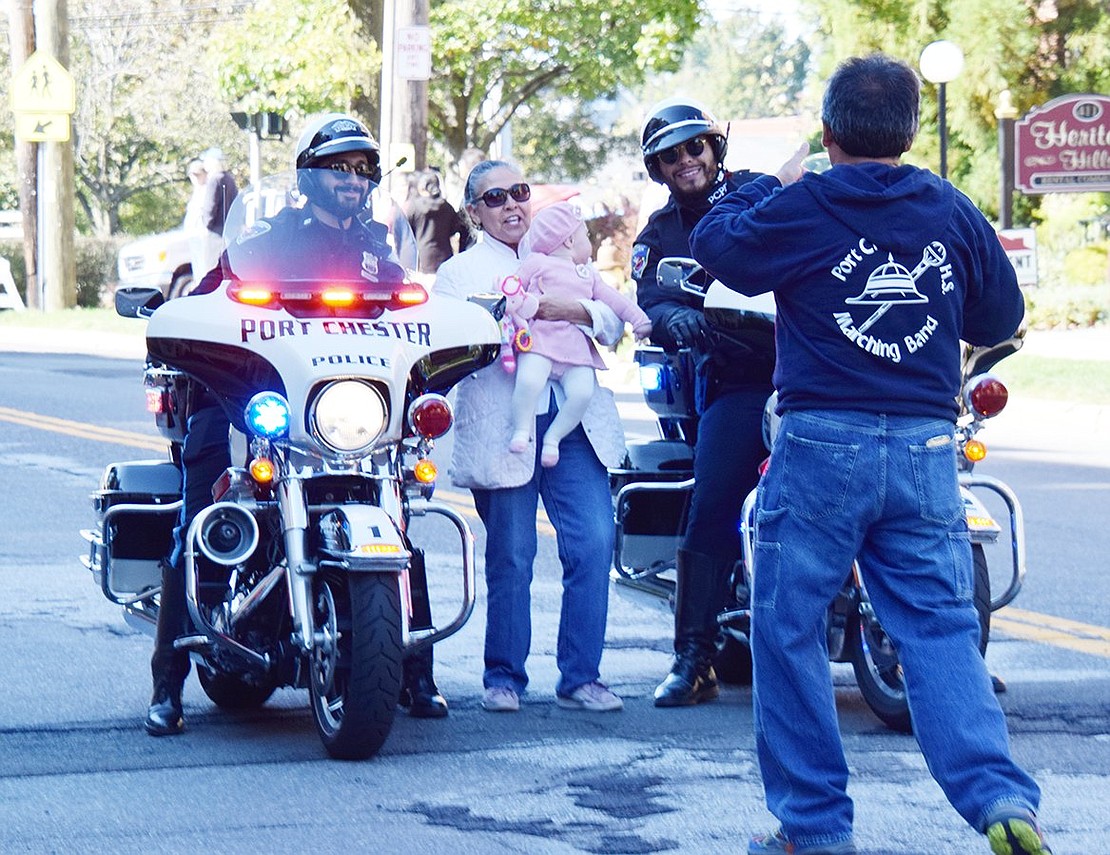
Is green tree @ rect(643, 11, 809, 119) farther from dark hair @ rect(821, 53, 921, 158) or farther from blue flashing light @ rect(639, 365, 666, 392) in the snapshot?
dark hair @ rect(821, 53, 921, 158)

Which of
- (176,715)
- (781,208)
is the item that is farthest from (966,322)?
(176,715)

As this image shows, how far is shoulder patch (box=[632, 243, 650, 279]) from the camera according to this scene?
256 inches

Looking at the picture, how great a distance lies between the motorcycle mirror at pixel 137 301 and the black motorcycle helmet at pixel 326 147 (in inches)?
28.0

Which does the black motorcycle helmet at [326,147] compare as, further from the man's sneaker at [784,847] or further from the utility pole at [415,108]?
the utility pole at [415,108]

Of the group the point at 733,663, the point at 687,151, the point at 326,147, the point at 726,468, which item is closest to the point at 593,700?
the point at 733,663

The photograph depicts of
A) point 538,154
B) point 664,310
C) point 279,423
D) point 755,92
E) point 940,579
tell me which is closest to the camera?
point 940,579

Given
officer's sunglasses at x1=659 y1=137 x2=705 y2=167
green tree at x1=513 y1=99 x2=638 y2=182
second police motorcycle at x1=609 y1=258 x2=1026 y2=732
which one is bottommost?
second police motorcycle at x1=609 y1=258 x2=1026 y2=732

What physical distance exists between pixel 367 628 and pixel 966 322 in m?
1.75

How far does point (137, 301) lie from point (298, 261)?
0.85m

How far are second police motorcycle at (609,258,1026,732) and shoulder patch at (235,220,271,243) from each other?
44.6 inches

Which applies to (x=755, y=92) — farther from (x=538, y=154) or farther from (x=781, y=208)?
(x=781, y=208)

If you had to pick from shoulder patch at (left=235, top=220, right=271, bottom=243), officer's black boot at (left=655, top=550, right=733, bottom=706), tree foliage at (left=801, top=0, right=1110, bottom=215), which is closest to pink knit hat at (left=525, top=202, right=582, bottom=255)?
shoulder patch at (left=235, top=220, right=271, bottom=243)

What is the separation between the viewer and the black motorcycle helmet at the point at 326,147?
5895mm

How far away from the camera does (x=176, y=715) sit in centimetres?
586
